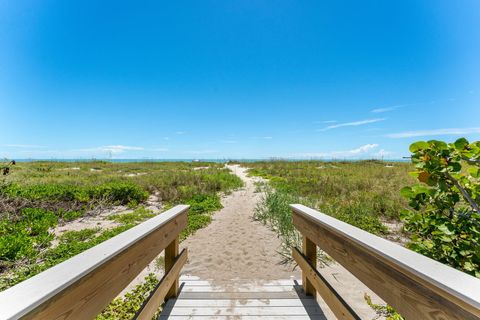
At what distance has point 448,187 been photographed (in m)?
1.79

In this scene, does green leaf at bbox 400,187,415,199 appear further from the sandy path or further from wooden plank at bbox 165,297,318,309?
the sandy path

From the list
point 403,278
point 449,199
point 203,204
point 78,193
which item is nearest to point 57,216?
point 78,193

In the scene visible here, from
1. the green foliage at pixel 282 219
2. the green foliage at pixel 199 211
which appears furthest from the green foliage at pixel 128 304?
the green foliage at pixel 282 219

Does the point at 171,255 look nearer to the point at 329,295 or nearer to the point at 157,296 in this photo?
the point at 157,296

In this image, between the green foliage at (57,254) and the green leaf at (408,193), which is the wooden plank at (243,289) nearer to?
the green leaf at (408,193)

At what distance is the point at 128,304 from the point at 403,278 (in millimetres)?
3273

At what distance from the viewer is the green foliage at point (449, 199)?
1648 mm

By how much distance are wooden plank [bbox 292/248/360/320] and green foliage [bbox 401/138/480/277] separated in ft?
2.68

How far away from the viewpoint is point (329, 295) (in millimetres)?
2002

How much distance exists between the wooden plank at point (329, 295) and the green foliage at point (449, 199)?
2.68ft

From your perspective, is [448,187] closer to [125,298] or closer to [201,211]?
[125,298]

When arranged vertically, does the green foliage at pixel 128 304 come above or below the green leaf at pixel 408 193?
below

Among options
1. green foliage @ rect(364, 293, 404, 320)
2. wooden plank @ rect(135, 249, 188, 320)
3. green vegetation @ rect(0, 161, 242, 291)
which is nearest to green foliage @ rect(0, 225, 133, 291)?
green vegetation @ rect(0, 161, 242, 291)

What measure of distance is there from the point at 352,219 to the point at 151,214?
6.35 m
